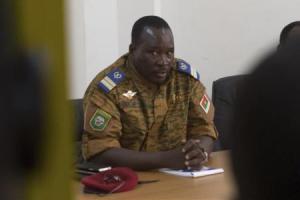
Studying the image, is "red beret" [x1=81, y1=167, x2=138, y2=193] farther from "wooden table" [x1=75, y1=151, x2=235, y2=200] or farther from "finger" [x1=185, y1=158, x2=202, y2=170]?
"finger" [x1=185, y1=158, x2=202, y2=170]

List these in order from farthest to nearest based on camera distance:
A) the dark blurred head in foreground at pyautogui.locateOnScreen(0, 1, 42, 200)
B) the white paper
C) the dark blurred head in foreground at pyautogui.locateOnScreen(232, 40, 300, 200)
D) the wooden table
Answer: the white paper → the wooden table → the dark blurred head in foreground at pyautogui.locateOnScreen(232, 40, 300, 200) → the dark blurred head in foreground at pyautogui.locateOnScreen(0, 1, 42, 200)

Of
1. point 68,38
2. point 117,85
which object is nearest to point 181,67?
point 117,85

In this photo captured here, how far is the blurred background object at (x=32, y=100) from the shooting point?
0.22 m

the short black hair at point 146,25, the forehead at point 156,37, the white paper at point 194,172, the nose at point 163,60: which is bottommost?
the white paper at point 194,172

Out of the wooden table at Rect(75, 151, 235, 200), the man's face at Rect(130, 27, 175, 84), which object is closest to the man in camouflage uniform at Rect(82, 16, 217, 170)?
the man's face at Rect(130, 27, 175, 84)

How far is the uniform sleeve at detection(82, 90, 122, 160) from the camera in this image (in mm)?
2334

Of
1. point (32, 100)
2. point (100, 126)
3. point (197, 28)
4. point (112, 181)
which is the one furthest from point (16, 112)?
point (197, 28)

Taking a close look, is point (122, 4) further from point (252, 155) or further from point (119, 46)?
point (252, 155)

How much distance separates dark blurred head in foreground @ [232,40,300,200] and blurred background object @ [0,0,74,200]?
22 cm

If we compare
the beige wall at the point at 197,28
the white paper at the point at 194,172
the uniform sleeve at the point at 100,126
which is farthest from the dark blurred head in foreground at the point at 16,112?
the beige wall at the point at 197,28

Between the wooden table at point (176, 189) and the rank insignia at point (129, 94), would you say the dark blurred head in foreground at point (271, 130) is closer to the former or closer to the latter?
the wooden table at point (176, 189)

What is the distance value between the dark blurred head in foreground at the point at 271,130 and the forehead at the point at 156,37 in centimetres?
204

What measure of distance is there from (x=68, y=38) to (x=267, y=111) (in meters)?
0.23

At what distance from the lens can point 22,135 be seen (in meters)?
0.22
